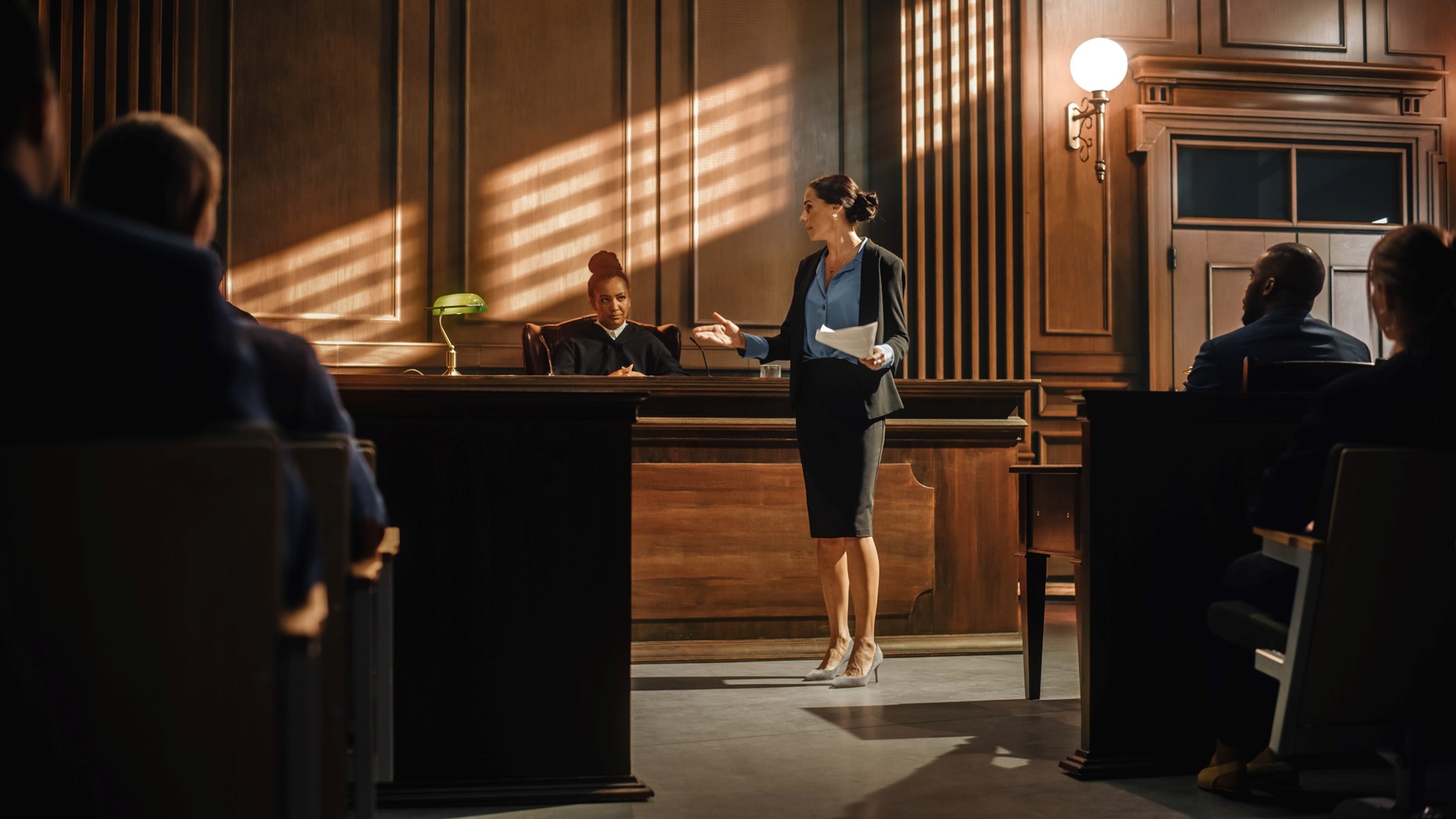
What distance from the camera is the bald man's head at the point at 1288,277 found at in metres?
3.03

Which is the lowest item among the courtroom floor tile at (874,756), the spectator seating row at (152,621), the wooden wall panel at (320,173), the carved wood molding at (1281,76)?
the courtroom floor tile at (874,756)

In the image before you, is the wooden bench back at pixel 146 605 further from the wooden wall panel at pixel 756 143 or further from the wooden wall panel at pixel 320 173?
the wooden wall panel at pixel 756 143

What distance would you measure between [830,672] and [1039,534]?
865mm

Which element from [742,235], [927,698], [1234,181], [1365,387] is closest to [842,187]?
[927,698]

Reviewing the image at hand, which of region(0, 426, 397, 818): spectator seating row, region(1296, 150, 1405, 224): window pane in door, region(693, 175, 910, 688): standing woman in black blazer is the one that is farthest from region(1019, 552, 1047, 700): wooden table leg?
region(1296, 150, 1405, 224): window pane in door

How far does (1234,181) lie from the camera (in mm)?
6574

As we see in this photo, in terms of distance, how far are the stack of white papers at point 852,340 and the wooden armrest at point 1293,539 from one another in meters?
1.58

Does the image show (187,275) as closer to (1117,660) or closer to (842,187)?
(1117,660)

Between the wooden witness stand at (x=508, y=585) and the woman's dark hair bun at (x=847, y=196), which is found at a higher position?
the woman's dark hair bun at (x=847, y=196)

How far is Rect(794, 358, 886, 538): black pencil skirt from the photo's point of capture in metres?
3.76

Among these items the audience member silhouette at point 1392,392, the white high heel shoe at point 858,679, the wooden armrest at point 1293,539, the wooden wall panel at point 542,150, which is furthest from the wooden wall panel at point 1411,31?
the wooden armrest at point 1293,539

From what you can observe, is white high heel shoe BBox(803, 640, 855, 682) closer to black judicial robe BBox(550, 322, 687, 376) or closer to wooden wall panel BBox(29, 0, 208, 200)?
black judicial robe BBox(550, 322, 687, 376)

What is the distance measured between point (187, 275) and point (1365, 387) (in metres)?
1.95

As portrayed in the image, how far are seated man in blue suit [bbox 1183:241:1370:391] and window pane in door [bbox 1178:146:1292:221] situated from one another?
3618mm
